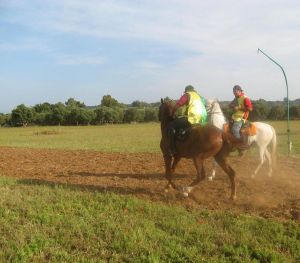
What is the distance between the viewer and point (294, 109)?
7225 cm

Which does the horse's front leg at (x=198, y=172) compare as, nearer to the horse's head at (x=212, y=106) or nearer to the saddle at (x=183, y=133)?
the saddle at (x=183, y=133)

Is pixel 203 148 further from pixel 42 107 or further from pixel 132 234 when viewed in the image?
pixel 42 107

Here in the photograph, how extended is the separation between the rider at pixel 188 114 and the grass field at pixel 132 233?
6.02ft

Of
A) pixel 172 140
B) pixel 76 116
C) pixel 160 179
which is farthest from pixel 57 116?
pixel 172 140

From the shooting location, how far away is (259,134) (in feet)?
38.2

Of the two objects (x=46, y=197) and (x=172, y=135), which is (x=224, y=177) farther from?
(x=46, y=197)

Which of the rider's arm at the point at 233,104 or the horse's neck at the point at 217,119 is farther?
the horse's neck at the point at 217,119

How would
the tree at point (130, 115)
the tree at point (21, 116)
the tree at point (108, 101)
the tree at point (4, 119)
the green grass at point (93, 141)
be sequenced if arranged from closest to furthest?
the green grass at point (93, 141) < the tree at point (21, 116) < the tree at point (130, 115) < the tree at point (4, 119) < the tree at point (108, 101)

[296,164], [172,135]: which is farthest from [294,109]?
[172,135]

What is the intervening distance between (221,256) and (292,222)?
75.5 inches

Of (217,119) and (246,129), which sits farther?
(217,119)

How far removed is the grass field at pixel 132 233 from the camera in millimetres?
5879

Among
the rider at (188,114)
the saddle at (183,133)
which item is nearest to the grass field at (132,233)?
the saddle at (183,133)

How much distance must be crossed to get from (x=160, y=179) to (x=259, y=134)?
10.3ft
